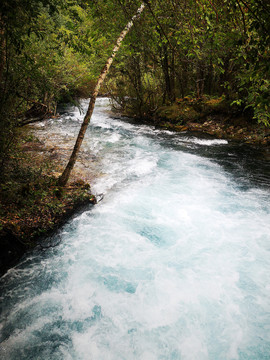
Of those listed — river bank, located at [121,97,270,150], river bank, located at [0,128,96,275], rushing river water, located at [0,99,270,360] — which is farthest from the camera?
river bank, located at [121,97,270,150]

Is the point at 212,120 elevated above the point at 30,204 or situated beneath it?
elevated above

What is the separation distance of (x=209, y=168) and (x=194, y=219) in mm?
4160

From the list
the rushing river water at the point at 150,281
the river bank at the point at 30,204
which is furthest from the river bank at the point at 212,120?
the river bank at the point at 30,204

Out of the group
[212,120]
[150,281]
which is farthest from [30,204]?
[212,120]

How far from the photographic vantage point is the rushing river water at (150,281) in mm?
3359

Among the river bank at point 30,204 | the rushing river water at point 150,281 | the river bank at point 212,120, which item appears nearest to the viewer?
the rushing river water at point 150,281

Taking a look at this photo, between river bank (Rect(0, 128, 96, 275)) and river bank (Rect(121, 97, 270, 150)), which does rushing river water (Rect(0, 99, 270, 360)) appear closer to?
river bank (Rect(0, 128, 96, 275))

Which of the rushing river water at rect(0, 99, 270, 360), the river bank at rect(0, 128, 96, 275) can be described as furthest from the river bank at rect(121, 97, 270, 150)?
the river bank at rect(0, 128, 96, 275)

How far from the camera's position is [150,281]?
445 centimetres

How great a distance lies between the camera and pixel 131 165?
31.6 ft

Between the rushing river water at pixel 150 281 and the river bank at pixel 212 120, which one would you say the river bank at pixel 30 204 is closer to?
the rushing river water at pixel 150 281

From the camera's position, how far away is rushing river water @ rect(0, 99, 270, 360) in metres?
3.36

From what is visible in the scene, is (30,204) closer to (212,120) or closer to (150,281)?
(150,281)

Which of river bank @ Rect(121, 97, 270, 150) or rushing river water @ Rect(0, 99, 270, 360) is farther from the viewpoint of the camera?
river bank @ Rect(121, 97, 270, 150)
